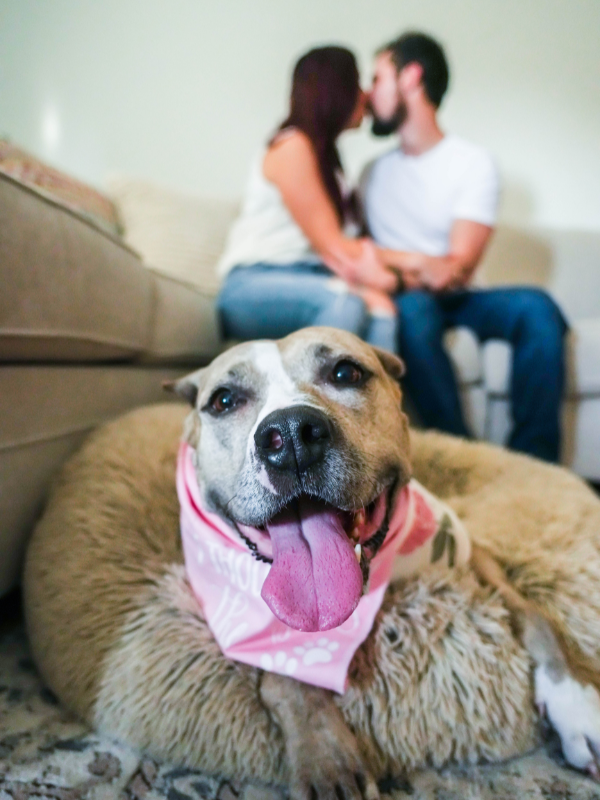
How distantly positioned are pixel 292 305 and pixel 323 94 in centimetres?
87

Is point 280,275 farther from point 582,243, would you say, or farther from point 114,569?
point 582,243

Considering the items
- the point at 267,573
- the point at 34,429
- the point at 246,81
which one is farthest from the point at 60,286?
the point at 246,81

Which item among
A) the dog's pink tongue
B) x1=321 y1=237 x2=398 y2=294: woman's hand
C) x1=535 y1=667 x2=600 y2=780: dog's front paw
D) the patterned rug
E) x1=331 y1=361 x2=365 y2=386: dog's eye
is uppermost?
x1=321 y1=237 x2=398 y2=294: woman's hand

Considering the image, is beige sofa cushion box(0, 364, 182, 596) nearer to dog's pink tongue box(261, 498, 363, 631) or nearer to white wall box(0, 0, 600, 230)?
dog's pink tongue box(261, 498, 363, 631)

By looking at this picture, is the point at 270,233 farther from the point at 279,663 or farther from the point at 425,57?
the point at 279,663

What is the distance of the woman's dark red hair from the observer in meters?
1.83

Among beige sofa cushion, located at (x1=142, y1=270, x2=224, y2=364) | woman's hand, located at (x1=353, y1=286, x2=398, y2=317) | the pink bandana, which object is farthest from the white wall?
the pink bandana

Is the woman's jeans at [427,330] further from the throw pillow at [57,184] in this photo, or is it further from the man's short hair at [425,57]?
the man's short hair at [425,57]

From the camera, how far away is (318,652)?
31.8 inches

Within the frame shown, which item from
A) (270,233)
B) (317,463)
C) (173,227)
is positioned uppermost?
(173,227)

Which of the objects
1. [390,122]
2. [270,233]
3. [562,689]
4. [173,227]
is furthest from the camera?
[173,227]

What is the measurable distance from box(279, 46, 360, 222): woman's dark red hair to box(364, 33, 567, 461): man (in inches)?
12.7

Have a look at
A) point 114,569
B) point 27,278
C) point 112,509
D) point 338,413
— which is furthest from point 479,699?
point 27,278

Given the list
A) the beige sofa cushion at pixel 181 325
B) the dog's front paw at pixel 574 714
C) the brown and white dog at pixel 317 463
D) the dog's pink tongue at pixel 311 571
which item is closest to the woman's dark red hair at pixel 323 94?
the beige sofa cushion at pixel 181 325
